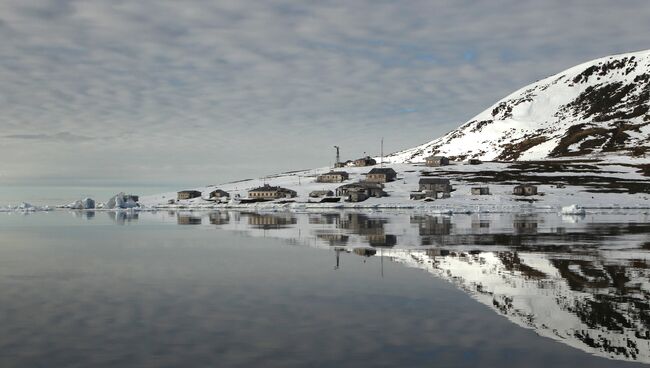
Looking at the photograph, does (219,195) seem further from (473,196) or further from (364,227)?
(364,227)

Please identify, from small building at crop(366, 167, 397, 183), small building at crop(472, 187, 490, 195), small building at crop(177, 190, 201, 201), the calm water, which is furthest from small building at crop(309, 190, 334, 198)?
the calm water

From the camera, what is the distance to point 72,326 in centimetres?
1700

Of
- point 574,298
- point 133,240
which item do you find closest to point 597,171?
point 133,240

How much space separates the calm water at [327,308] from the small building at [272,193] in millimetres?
124812

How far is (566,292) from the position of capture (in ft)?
73.1

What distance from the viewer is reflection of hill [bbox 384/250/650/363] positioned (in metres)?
16.0

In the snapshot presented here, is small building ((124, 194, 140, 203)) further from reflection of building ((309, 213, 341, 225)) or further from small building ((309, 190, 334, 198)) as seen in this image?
reflection of building ((309, 213, 341, 225))

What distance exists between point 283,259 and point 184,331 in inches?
683

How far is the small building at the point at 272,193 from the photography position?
162175mm

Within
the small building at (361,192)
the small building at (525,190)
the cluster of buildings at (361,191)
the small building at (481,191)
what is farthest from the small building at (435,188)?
the small building at (525,190)

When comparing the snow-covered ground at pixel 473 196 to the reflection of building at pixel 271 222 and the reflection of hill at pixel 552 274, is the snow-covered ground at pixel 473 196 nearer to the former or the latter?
the reflection of building at pixel 271 222

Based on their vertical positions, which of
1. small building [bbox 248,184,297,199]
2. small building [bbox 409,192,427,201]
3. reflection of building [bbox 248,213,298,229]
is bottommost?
reflection of building [bbox 248,213,298,229]

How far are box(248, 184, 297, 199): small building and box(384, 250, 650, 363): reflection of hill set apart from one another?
5036 inches

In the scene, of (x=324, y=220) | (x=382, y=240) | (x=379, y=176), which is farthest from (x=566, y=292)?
(x=379, y=176)
